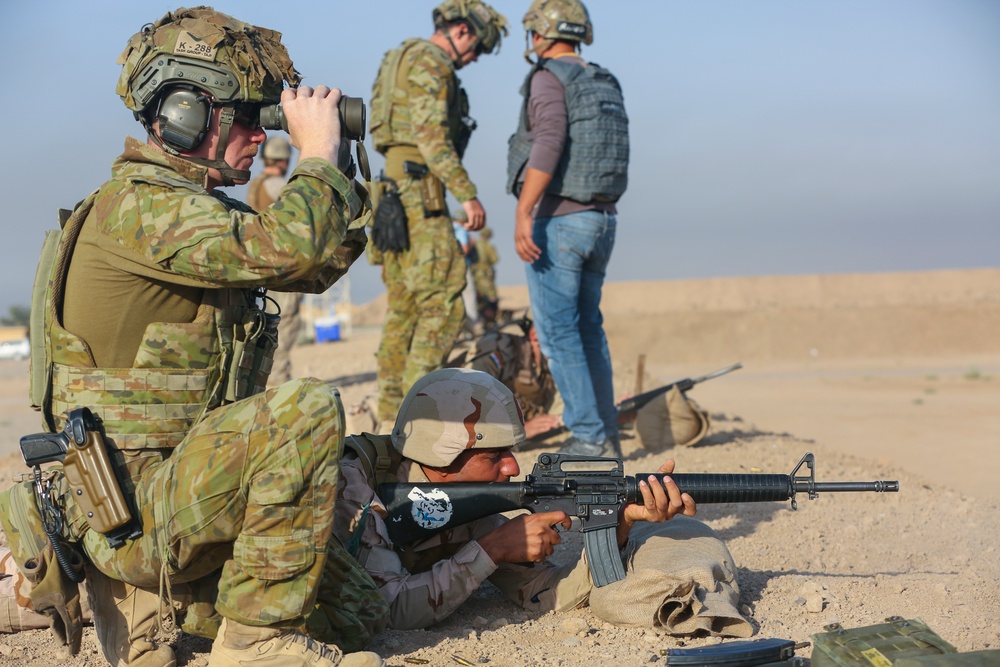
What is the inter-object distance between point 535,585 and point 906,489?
9.88ft

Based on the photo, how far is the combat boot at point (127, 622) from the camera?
314cm

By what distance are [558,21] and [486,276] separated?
393 inches

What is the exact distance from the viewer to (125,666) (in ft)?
10.4

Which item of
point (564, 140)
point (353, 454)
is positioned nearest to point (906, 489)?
point (564, 140)

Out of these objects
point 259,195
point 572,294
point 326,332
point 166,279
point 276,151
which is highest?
point 276,151

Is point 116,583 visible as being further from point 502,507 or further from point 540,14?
point 540,14

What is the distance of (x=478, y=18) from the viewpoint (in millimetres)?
6926

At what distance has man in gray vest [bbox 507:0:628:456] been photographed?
226 inches

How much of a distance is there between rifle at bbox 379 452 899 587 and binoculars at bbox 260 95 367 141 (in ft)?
3.94

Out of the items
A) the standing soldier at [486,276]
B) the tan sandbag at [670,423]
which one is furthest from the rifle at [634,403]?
the standing soldier at [486,276]

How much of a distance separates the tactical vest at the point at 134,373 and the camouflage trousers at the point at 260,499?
0.44 ft

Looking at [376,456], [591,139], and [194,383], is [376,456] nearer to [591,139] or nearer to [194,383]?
[194,383]

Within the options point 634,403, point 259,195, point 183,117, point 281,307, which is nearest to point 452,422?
point 183,117

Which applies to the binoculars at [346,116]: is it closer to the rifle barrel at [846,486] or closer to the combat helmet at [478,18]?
the rifle barrel at [846,486]
